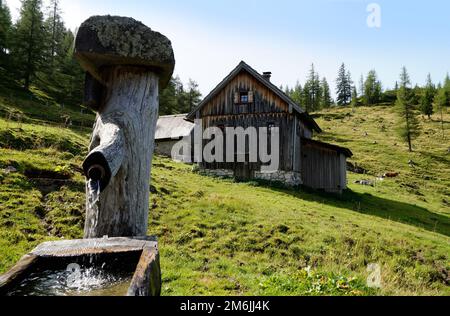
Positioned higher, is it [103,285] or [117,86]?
[117,86]

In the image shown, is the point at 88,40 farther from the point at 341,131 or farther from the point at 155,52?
the point at 341,131

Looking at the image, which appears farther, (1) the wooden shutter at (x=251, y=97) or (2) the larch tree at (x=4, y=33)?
(2) the larch tree at (x=4, y=33)

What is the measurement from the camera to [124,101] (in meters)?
2.44

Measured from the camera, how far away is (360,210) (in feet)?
Result: 64.8

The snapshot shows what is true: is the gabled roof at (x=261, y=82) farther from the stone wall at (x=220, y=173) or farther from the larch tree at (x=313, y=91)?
the larch tree at (x=313, y=91)

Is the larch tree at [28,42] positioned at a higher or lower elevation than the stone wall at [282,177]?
higher

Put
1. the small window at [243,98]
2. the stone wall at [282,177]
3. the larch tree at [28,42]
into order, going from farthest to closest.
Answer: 1. the larch tree at [28,42]
2. the small window at [243,98]
3. the stone wall at [282,177]

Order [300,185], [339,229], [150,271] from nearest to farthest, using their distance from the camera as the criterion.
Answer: [150,271], [339,229], [300,185]

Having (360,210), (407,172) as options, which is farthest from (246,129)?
(407,172)

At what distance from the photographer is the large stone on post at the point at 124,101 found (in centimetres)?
224

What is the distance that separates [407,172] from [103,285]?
47.6 metres

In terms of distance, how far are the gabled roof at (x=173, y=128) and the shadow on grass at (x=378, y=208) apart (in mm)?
16407

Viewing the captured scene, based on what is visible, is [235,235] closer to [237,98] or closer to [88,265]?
[88,265]

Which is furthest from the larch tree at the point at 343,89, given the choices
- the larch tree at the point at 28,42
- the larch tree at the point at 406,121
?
the larch tree at the point at 28,42
